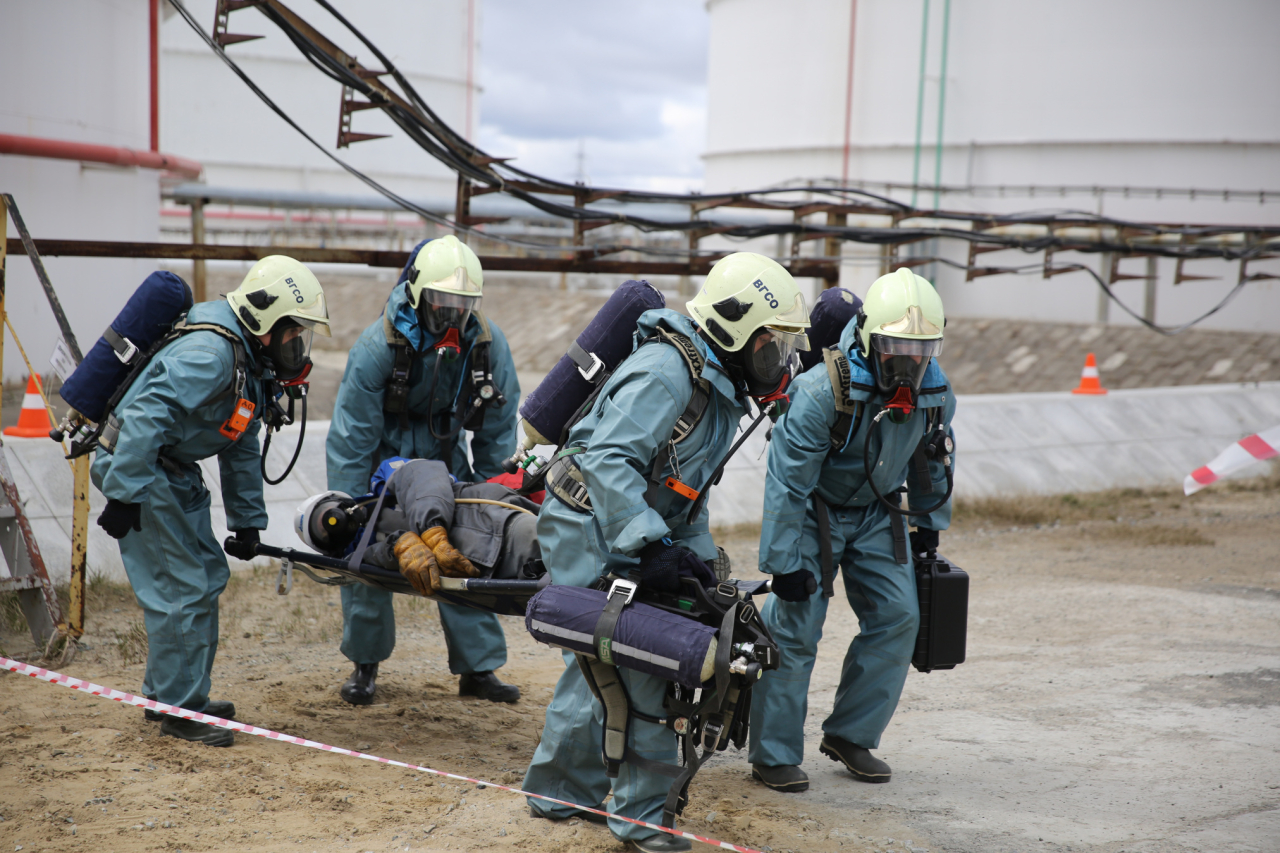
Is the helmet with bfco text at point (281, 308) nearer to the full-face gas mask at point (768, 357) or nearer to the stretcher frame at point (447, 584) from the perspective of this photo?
the stretcher frame at point (447, 584)

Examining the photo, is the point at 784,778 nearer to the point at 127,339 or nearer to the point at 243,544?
the point at 243,544

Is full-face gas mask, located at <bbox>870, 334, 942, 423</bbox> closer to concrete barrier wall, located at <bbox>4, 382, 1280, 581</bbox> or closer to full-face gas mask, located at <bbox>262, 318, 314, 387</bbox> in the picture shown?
full-face gas mask, located at <bbox>262, 318, 314, 387</bbox>

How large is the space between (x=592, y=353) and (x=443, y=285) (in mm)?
1289

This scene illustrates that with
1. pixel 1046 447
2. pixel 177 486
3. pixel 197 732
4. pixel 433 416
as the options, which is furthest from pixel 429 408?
pixel 1046 447

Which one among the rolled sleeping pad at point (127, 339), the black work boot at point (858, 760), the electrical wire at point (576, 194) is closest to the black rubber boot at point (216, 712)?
the rolled sleeping pad at point (127, 339)

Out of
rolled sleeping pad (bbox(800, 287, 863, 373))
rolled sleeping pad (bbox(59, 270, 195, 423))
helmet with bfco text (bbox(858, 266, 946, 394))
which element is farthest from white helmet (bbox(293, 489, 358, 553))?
Result: helmet with bfco text (bbox(858, 266, 946, 394))

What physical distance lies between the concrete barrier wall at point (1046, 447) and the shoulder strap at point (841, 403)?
4.37 metres

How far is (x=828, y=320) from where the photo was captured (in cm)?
459

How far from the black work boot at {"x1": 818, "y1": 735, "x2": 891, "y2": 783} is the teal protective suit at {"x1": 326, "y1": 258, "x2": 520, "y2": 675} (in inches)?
62.9

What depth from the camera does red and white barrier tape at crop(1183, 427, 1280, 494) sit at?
6930 millimetres

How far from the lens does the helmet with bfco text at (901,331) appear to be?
3820mm

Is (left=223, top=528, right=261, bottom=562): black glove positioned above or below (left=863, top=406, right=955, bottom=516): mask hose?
below

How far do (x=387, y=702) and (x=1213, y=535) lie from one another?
6964 mm

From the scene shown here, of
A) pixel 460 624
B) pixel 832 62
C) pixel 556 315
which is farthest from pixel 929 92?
pixel 460 624
